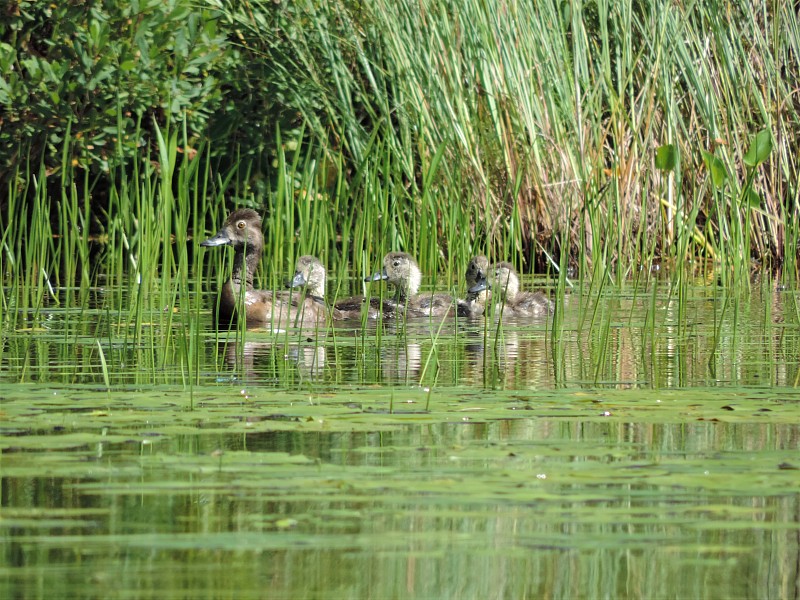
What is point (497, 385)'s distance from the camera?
4645 mm

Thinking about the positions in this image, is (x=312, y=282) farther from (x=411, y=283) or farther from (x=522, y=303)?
(x=522, y=303)

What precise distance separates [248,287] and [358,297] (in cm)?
74

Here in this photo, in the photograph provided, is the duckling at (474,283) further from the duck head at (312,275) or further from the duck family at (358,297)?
the duck head at (312,275)

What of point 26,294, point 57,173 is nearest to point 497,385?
point 26,294

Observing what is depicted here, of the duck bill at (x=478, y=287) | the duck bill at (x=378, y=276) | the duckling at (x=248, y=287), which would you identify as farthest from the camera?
the duck bill at (x=478, y=287)

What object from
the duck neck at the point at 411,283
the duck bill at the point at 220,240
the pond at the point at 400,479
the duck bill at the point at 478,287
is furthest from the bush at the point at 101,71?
the pond at the point at 400,479

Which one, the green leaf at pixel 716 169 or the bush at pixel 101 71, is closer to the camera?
the green leaf at pixel 716 169

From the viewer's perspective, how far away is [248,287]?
8523 mm

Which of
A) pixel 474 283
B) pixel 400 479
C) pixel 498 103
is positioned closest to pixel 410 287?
pixel 474 283

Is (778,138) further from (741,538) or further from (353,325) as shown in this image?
(741,538)

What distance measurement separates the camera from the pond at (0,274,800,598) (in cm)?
248

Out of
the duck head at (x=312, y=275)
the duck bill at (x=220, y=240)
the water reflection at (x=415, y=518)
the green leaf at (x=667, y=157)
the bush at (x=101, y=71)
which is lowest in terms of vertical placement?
the water reflection at (x=415, y=518)

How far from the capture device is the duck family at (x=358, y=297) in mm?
7891

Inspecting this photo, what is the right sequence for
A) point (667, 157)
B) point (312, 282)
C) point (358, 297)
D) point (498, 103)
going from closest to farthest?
point (667, 157)
point (358, 297)
point (312, 282)
point (498, 103)
